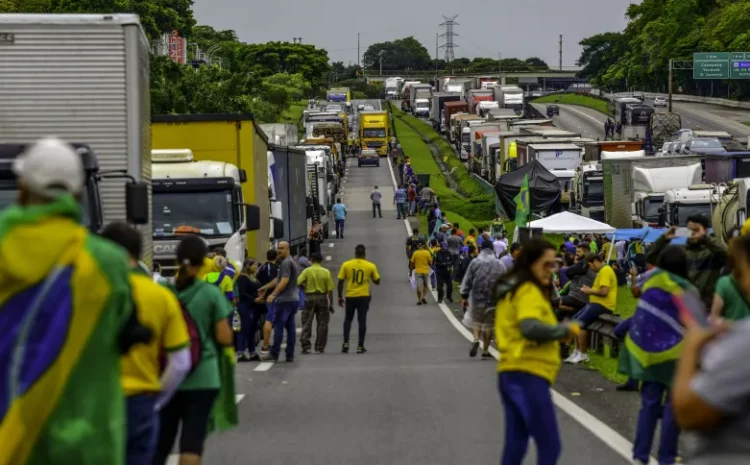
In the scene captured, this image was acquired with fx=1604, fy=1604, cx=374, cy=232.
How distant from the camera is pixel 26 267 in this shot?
5305mm

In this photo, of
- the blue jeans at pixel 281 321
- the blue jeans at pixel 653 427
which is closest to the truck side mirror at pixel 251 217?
the blue jeans at pixel 281 321

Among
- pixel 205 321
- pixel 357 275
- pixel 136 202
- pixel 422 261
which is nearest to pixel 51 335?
pixel 205 321

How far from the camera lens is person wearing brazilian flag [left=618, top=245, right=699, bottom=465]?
10.5m

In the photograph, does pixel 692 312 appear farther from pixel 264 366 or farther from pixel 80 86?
pixel 264 366

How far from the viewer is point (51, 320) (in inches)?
212

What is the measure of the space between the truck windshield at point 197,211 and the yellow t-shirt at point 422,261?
10399mm

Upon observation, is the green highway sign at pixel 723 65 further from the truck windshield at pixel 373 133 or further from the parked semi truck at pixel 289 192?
the parked semi truck at pixel 289 192

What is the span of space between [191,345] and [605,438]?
186 inches

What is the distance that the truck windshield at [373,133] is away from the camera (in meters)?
111

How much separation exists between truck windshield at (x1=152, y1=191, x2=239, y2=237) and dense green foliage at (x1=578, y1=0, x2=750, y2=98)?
348 ft

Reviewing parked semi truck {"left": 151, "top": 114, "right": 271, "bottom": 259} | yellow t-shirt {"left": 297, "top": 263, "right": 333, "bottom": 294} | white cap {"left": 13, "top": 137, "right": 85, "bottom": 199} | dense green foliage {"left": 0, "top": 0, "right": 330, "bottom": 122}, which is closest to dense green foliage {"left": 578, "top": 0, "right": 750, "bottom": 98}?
dense green foliage {"left": 0, "top": 0, "right": 330, "bottom": 122}

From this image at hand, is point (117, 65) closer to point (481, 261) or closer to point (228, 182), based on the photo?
point (481, 261)

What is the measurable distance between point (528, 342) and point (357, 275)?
1397 cm

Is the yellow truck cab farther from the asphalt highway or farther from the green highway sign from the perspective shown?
the green highway sign
